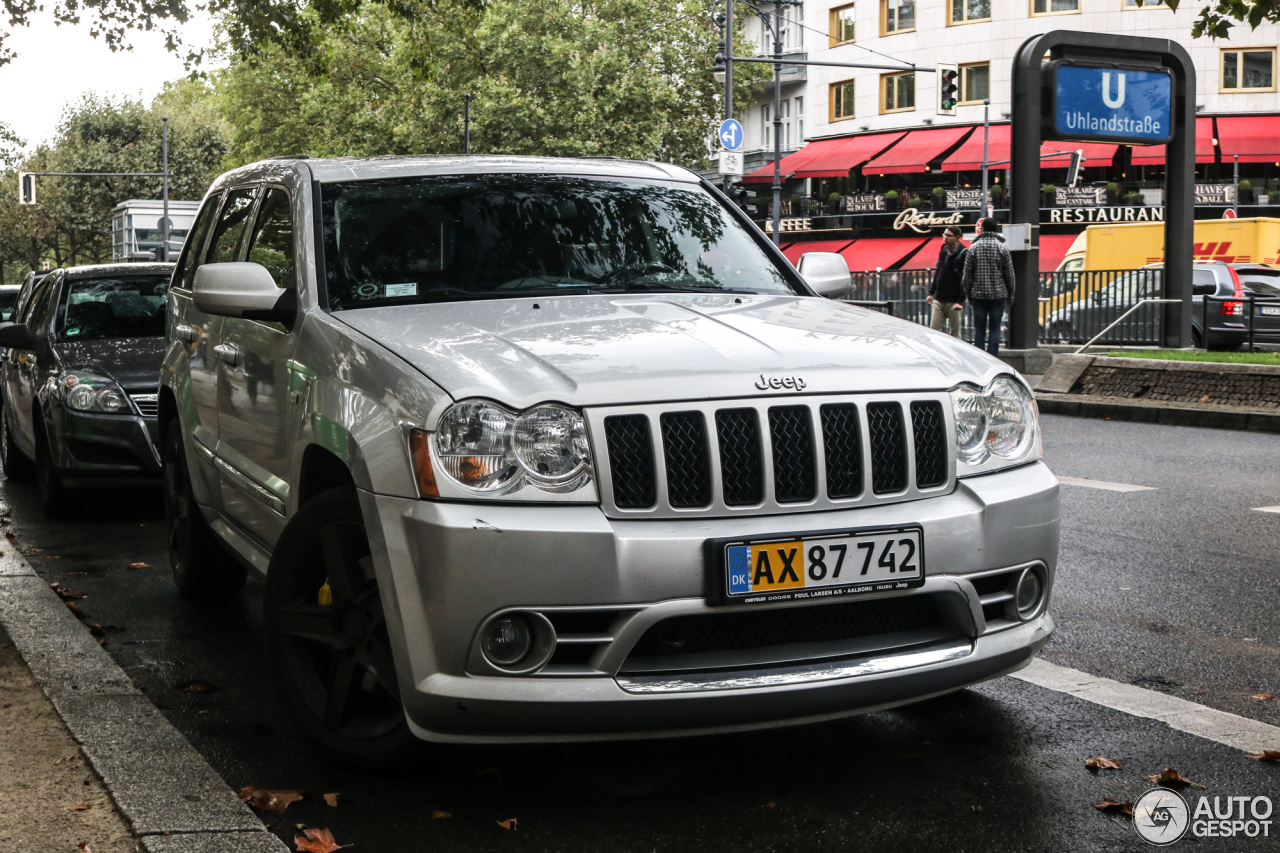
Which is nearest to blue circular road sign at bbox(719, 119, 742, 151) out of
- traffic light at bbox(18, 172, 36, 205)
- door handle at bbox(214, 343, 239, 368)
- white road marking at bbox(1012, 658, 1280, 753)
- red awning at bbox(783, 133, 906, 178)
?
red awning at bbox(783, 133, 906, 178)

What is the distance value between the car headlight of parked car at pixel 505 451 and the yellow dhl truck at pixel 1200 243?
2667 centimetres

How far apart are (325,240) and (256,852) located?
205cm

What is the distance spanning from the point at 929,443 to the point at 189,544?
3.55 m

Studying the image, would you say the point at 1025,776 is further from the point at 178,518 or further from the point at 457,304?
the point at 178,518

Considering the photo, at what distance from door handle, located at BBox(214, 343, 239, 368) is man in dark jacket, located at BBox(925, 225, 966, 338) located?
15.8m

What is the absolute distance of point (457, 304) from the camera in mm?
4430

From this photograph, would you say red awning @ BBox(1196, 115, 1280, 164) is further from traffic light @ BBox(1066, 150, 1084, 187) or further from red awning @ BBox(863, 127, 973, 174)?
red awning @ BBox(863, 127, 973, 174)

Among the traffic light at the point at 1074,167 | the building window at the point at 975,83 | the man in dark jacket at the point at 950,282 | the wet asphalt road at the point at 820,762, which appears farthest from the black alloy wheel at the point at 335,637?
the building window at the point at 975,83

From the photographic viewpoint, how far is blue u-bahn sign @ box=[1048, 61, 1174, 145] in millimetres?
18469

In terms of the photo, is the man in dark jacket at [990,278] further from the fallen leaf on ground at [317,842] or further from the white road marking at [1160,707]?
the fallen leaf on ground at [317,842]

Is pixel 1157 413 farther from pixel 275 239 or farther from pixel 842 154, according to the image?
pixel 842 154

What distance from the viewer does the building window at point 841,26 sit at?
164 feet

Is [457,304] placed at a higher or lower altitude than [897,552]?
higher

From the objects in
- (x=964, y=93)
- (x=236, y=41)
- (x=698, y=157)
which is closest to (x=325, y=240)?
(x=236, y=41)
